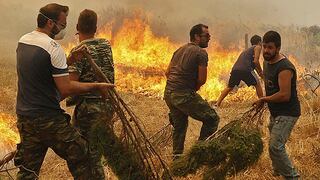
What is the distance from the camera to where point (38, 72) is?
3646 millimetres

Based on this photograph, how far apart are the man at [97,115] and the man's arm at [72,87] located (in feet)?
0.80

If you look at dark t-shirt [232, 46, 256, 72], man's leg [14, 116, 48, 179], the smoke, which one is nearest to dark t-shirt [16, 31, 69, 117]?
man's leg [14, 116, 48, 179]

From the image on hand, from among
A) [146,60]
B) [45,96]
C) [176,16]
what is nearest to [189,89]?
[45,96]

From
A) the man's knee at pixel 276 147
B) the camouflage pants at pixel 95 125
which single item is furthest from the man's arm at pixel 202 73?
the camouflage pants at pixel 95 125

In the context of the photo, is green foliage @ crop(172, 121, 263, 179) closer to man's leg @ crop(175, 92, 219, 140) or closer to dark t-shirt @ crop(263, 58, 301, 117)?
dark t-shirt @ crop(263, 58, 301, 117)

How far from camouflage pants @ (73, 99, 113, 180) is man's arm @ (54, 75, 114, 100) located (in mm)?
373

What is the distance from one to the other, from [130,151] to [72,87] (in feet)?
2.71

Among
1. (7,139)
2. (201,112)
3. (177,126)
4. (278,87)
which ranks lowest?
(7,139)

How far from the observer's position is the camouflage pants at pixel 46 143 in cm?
375

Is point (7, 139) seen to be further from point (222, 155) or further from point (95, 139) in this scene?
point (222, 155)

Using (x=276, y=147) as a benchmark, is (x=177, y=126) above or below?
below

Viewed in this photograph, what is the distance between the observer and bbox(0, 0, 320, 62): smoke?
16.1 meters

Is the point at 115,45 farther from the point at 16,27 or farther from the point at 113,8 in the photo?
the point at 16,27

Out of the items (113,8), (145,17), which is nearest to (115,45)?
(145,17)
